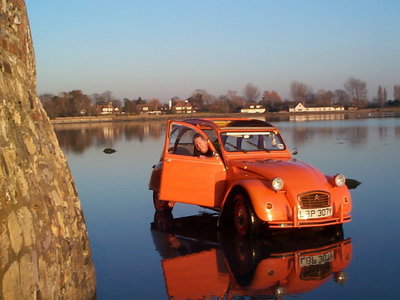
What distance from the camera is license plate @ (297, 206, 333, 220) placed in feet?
24.8

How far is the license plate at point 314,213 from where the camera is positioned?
757cm

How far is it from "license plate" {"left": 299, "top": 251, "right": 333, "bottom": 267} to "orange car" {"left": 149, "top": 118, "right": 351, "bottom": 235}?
2.43 ft

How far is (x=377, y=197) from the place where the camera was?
436 inches

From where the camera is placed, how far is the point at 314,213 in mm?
7652

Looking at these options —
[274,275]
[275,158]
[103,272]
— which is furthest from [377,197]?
[103,272]

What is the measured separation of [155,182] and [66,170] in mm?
5203

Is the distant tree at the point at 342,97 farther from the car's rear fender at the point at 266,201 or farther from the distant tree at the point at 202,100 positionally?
the car's rear fender at the point at 266,201

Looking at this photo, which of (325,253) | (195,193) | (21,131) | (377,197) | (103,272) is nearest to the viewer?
(21,131)

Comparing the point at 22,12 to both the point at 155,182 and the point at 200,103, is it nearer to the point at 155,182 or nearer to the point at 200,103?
the point at 155,182

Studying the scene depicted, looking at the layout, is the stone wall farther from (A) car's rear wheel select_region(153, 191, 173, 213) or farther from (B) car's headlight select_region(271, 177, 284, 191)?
(A) car's rear wheel select_region(153, 191, 173, 213)

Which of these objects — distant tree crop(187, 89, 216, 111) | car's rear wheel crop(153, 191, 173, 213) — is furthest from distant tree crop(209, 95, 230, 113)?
car's rear wheel crop(153, 191, 173, 213)

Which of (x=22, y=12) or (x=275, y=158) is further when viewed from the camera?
(x=275, y=158)

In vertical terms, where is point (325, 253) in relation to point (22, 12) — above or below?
below

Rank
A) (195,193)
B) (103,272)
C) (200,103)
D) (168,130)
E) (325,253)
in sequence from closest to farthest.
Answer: (103,272) < (325,253) < (195,193) < (168,130) < (200,103)
